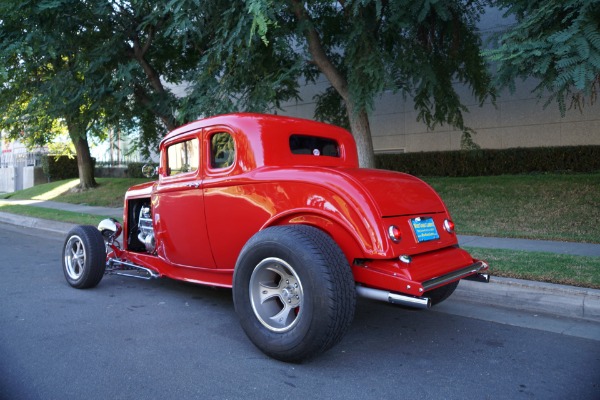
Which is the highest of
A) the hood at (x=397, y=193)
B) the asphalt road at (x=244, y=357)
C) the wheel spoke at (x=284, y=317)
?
the hood at (x=397, y=193)

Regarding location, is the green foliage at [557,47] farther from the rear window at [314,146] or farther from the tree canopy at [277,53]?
the rear window at [314,146]

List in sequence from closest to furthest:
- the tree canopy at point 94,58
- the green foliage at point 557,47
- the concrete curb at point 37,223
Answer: the green foliage at point 557,47 < the tree canopy at point 94,58 < the concrete curb at point 37,223

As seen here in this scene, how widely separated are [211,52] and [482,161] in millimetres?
8211

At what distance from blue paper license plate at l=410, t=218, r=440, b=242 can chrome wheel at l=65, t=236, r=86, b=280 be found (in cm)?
400

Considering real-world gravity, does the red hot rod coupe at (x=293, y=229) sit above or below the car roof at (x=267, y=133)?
below

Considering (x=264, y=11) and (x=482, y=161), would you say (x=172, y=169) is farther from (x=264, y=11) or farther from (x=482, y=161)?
(x=482, y=161)

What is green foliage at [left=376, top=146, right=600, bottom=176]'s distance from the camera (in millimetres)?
12125

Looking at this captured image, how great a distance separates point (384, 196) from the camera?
3725mm

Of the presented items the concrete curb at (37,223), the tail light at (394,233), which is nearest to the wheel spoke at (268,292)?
the tail light at (394,233)

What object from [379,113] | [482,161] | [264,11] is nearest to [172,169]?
[264,11]

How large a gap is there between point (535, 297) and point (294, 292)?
2815 mm

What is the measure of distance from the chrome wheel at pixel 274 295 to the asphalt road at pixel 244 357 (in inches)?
12.1

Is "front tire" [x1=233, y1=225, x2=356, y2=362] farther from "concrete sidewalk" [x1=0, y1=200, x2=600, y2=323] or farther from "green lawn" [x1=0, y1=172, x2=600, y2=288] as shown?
"green lawn" [x1=0, y1=172, x2=600, y2=288]

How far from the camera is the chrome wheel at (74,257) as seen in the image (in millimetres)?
5770
